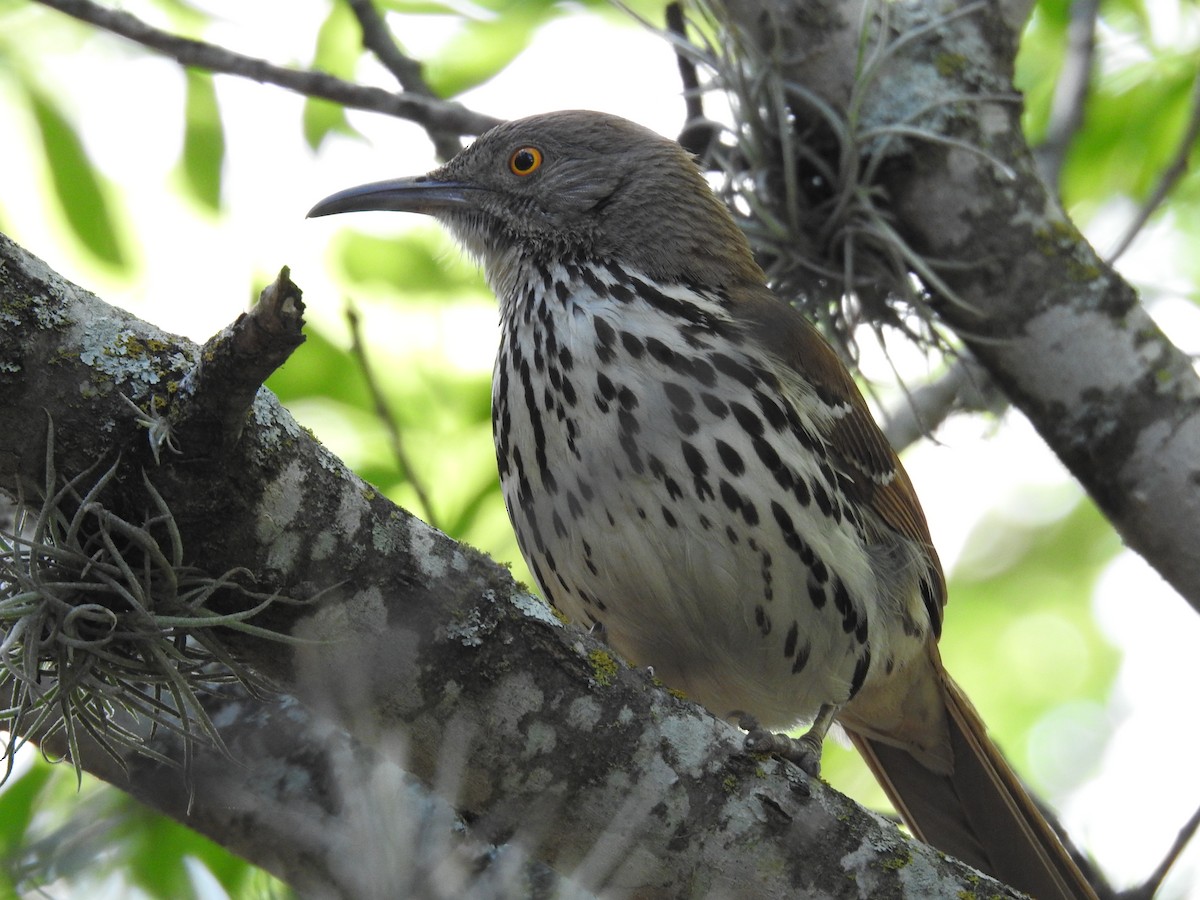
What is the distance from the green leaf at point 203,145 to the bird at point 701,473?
300 millimetres

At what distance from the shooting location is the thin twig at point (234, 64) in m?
3.23

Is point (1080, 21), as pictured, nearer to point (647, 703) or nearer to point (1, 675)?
point (647, 703)

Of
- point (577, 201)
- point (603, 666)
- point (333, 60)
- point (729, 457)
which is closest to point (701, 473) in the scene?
point (729, 457)

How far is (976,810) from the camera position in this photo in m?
3.63

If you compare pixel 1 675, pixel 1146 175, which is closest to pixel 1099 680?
pixel 1146 175

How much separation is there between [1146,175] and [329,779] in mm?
3454

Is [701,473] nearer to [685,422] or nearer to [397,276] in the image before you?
[685,422]

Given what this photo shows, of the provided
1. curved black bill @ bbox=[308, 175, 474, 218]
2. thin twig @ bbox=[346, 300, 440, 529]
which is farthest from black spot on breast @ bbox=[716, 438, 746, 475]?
curved black bill @ bbox=[308, 175, 474, 218]

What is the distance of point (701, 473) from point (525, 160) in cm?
131

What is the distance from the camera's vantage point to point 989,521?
24.3 feet

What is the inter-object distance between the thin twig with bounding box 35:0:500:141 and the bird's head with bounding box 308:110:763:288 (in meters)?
0.26

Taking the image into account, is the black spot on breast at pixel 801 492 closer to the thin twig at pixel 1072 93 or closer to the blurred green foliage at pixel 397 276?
the blurred green foliage at pixel 397 276

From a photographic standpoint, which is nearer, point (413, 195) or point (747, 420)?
point (747, 420)

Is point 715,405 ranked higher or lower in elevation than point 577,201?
lower
